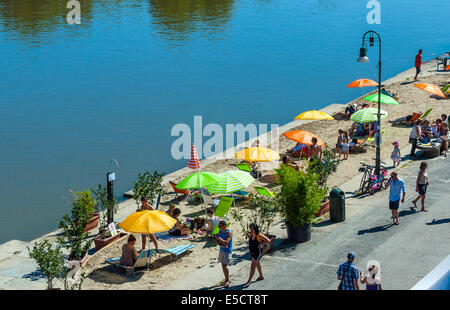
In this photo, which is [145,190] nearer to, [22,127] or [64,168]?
[64,168]

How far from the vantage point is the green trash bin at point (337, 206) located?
17516mm

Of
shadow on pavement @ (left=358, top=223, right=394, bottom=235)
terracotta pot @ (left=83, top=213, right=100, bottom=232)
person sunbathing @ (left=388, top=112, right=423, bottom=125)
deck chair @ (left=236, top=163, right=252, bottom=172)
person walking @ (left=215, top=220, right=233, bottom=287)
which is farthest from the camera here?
person sunbathing @ (left=388, top=112, right=423, bottom=125)

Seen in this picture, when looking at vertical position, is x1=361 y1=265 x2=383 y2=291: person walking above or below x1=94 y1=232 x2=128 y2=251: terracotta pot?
above

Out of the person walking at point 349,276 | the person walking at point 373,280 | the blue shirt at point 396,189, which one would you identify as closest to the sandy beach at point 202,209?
the blue shirt at point 396,189

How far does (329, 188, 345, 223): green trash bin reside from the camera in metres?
17.5

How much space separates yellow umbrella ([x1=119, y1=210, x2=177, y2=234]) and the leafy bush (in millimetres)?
2816

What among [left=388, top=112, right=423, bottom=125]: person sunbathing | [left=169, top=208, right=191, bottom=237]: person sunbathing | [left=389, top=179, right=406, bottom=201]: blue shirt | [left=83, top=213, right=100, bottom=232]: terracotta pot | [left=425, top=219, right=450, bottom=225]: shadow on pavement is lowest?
[left=83, top=213, right=100, bottom=232]: terracotta pot

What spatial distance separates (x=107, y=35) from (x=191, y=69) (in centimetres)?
1482

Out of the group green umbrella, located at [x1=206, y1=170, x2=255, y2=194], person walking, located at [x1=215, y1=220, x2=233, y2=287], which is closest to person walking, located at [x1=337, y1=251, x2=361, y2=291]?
person walking, located at [x1=215, y1=220, x2=233, y2=287]

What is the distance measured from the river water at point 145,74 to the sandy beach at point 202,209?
401 centimetres

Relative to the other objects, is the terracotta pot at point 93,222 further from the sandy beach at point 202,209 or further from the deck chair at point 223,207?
the deck chair at point 223,207

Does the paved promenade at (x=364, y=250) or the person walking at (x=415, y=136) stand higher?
the person walking at (x=415, y=136)

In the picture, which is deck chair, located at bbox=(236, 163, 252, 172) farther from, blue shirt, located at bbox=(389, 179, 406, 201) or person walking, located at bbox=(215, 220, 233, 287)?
person walking, located at bbox=(215, 220, 233, 287)

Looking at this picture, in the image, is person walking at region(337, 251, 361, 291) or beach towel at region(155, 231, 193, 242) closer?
person walking at region(337, 251, 361, 291)
